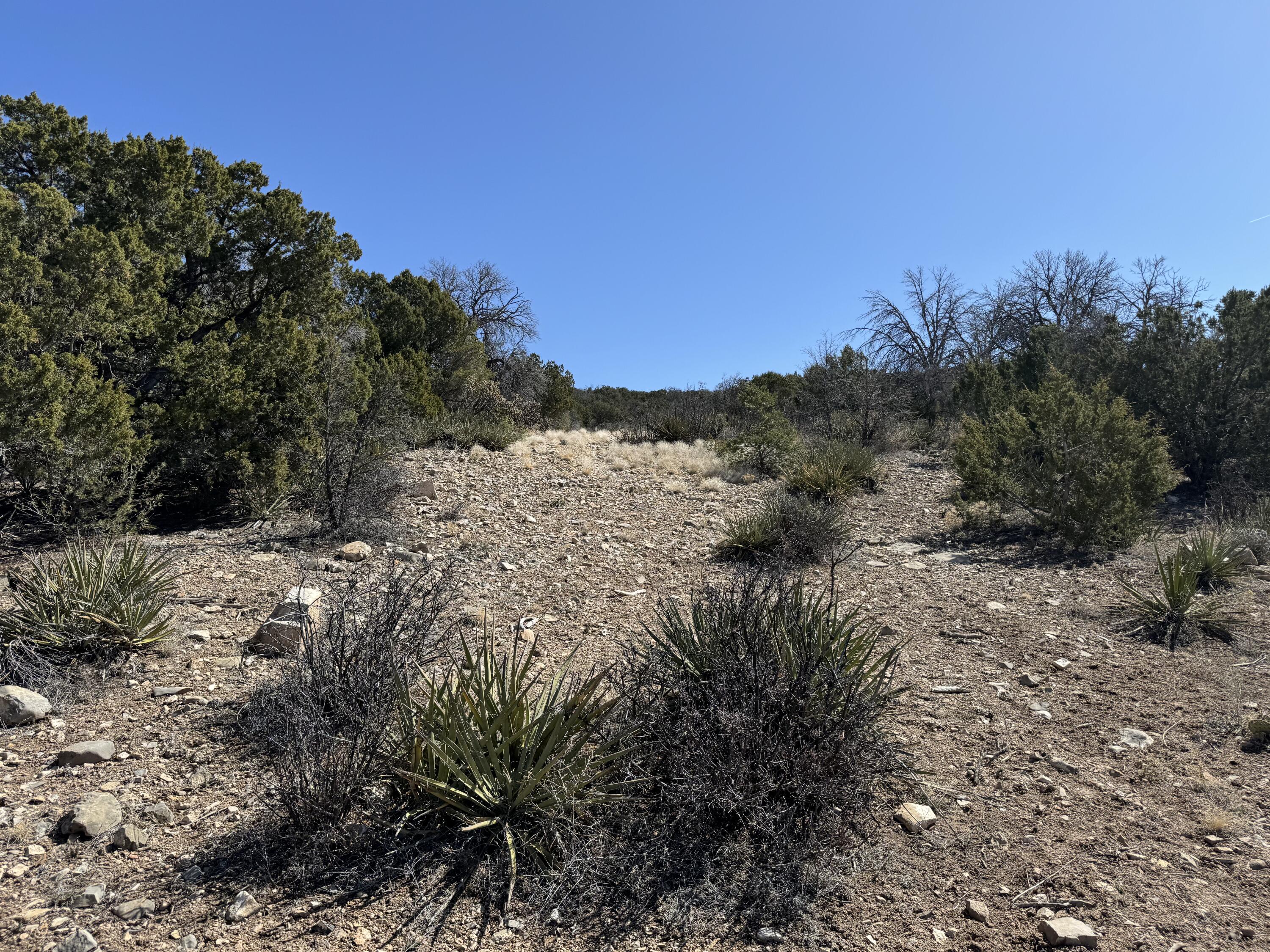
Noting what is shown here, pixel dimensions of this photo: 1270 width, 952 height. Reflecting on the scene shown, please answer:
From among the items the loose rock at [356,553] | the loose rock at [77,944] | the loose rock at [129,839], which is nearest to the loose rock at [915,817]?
the loose rock at [77,944]

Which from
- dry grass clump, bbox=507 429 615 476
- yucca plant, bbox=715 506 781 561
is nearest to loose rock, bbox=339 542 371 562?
yucca plant, bbox=715 506 781 561

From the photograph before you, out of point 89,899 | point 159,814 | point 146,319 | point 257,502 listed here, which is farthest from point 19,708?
point 146,319

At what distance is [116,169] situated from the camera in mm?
8680

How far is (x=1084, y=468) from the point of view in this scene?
843 centimetres

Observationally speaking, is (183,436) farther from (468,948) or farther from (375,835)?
(468,948)

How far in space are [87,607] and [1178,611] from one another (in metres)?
7.81

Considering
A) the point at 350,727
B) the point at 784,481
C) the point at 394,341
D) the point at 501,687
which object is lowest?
the point at 350,727

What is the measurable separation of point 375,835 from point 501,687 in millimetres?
783

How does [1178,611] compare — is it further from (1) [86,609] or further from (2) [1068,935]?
(1) [86,609]

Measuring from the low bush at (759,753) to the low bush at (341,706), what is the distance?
3.94ft

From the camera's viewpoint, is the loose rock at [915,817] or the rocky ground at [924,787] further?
the loose rock at [915,817]

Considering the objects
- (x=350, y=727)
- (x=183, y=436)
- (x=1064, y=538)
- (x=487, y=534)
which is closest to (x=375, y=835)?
(x=350, y=727)

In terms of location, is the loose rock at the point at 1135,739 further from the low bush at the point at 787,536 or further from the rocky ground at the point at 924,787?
the low bush at the point at 787,536

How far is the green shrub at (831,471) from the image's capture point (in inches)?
455
